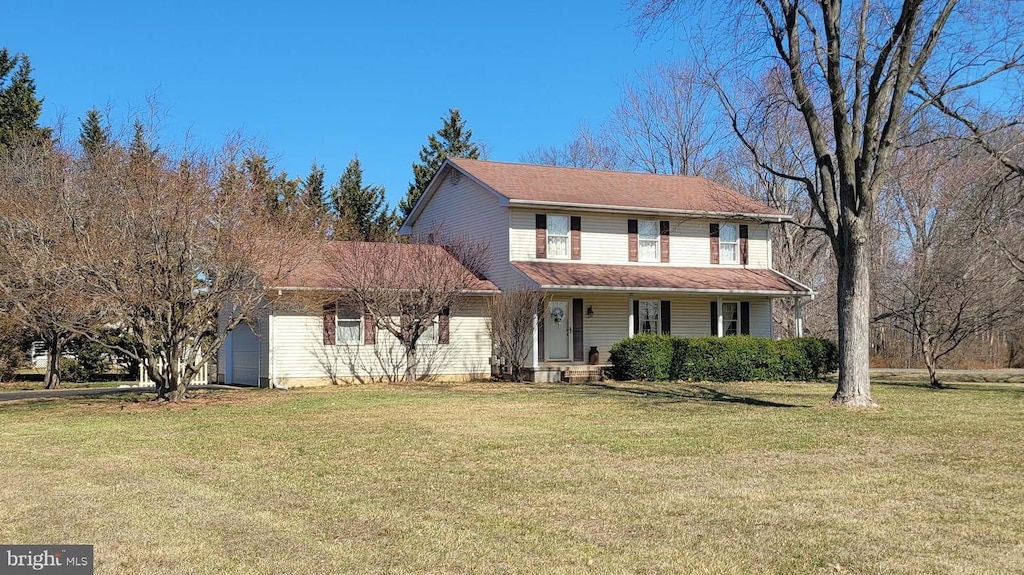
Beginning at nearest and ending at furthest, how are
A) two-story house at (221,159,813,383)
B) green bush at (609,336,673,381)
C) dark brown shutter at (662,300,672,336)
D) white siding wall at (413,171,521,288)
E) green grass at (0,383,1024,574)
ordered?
green grass at (0,383,1024,574) < green bush at (609,336,673,381) < two-story house at (221,159,813,383) < white siding wall at (413,171,521,288) < dark brown shutter at (662,300,672,336)

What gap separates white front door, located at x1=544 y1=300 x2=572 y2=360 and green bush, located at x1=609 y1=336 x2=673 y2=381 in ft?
7.14

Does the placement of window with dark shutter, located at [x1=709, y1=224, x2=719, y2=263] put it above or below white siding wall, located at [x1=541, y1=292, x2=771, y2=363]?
above

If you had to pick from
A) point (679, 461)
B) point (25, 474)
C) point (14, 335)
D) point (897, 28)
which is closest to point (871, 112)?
point (897, 28)

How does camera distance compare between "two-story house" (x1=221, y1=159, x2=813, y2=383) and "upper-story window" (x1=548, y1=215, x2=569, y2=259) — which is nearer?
"two-story house" (x1=221, y1=159, x2=813, y2=383)

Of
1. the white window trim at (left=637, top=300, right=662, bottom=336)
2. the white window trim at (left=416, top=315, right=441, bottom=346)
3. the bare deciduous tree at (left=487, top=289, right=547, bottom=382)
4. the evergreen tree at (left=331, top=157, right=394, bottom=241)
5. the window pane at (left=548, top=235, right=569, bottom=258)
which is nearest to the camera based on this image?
the bare deciduous tree at (left=487, top=289, right=547, bottom=382)

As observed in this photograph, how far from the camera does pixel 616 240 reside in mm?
25969

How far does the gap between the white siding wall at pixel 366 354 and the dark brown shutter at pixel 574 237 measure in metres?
3.06

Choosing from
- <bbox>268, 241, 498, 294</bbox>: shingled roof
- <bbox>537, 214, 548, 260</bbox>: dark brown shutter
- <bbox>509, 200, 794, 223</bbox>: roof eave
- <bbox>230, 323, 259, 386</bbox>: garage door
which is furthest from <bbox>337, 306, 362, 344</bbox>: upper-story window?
<bbox>537, 214, 548, 260</bbox>: dark brown shutter

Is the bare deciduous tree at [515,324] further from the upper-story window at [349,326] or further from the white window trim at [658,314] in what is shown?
the white window trim at [658,314]

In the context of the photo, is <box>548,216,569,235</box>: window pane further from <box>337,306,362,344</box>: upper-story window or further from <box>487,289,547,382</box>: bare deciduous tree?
<box>337,306,362,344</box>: upper-story window

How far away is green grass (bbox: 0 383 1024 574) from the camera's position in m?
5.96

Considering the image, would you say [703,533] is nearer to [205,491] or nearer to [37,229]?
[205,491]

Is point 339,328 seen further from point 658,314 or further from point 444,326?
point 658,314

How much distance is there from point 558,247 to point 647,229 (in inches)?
120
